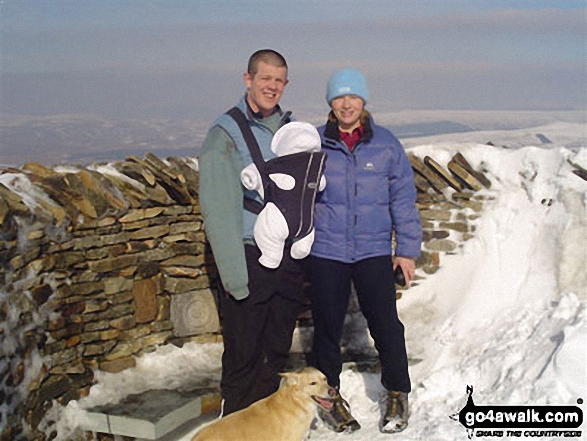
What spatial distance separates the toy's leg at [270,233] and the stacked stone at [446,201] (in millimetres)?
2250

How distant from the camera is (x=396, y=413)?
4184 millimetres

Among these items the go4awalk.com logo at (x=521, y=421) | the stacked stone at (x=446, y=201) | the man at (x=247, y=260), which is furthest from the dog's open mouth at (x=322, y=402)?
the stacked stone at (x=446, y=201)

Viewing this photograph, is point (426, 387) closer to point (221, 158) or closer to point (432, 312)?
point (432, 312)

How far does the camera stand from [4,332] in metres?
3.96

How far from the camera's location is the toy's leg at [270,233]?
12.3 feet

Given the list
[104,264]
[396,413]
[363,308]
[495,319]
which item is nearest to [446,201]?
[495,319]

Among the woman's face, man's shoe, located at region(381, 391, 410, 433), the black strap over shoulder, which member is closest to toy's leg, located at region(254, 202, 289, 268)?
the black strap over shoulder

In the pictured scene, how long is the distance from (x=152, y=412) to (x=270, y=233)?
5.81 feet

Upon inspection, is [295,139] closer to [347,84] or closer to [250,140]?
[250,140]

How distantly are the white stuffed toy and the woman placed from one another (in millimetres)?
225

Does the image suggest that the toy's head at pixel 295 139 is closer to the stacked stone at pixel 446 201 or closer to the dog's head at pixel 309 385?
the dog's head at pixel 309 385

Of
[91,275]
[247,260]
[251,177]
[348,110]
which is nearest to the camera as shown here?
[251,177]

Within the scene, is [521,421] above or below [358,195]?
below

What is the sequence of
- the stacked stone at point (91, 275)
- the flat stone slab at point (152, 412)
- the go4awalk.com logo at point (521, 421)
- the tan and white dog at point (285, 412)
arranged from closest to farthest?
the tan and white dog at point (285, 412) < the go4awalk.com logo at point (521, 421) < the stacked stone at point (91, 275) < the flat stone slab at point (152, 412)
